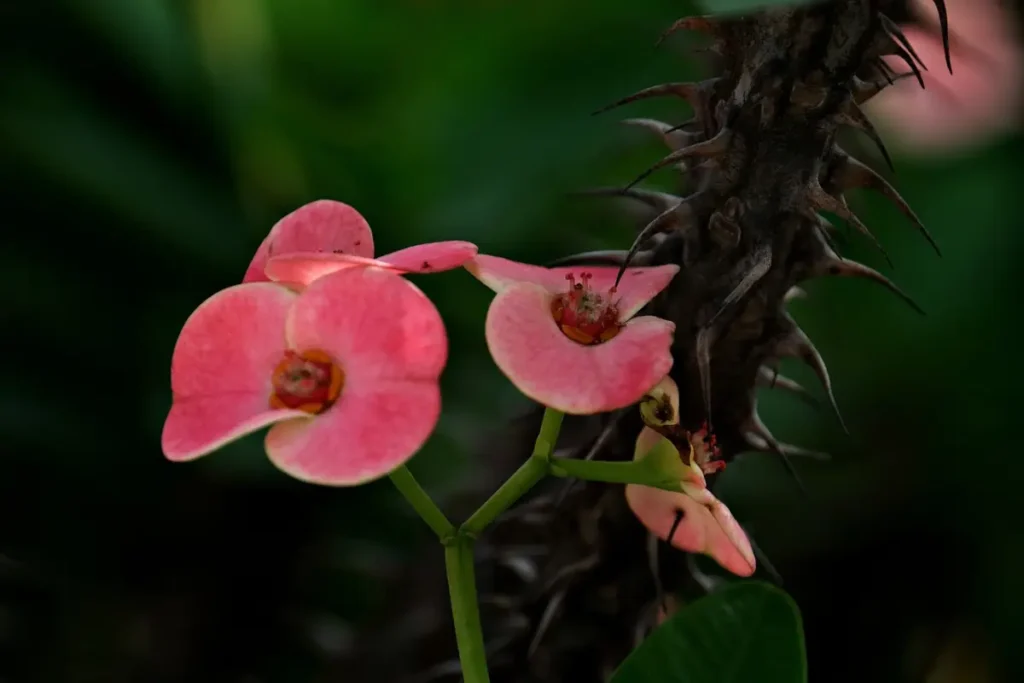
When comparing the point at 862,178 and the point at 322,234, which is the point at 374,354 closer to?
the point at 322,234

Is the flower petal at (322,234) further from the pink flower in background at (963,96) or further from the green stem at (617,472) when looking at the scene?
the pink flower in background at (963,96)

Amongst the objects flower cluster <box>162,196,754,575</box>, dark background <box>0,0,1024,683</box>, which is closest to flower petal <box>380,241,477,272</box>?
flower cluster <box>162,196,754,575</box>

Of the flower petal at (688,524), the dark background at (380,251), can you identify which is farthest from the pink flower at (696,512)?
the dark background at (380,251)

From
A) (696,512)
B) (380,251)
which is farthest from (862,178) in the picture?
(380,251)

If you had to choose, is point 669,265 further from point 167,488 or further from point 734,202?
point 167,488

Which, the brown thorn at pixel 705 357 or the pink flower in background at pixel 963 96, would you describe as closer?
Result: the brown thorn at pixel 705 357

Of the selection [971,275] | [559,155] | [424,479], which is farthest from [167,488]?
[971,275]
